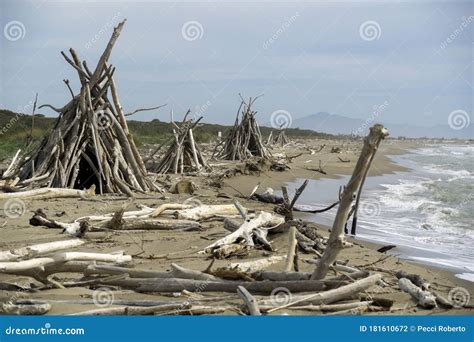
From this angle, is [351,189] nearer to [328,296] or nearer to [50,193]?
[328,296]

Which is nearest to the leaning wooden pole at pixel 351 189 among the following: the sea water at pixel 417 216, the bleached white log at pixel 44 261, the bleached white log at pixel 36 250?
the bleached white log at pixel 44 261

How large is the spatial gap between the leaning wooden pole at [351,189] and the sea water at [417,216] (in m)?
2.89

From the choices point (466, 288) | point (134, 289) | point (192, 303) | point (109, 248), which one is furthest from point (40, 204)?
point (466, 288)

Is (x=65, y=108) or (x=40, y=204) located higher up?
(x=65, y=108)

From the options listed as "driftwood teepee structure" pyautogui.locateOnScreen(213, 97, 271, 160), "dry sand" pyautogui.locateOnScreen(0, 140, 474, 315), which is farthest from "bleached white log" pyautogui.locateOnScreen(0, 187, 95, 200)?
"driftwood teepee structure" pyautogui.locateOnScreen(213, 97, 271, 160)

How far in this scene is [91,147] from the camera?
10883 millimetres

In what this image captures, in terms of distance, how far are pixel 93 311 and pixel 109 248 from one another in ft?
8.08

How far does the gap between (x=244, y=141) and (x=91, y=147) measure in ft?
38.1

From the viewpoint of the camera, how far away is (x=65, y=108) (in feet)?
36.1

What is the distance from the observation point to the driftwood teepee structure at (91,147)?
34.5ft

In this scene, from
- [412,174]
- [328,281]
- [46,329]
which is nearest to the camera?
[46,329]

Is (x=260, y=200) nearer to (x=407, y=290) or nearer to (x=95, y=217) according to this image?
(x=95, y=217)

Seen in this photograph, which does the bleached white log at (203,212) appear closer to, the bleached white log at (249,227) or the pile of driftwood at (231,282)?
the bleached white log at (249,227)

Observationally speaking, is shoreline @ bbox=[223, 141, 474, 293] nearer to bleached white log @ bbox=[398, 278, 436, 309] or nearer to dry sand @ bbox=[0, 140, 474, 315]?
dry sand @ bbox=[0, 140, 474, 315]
